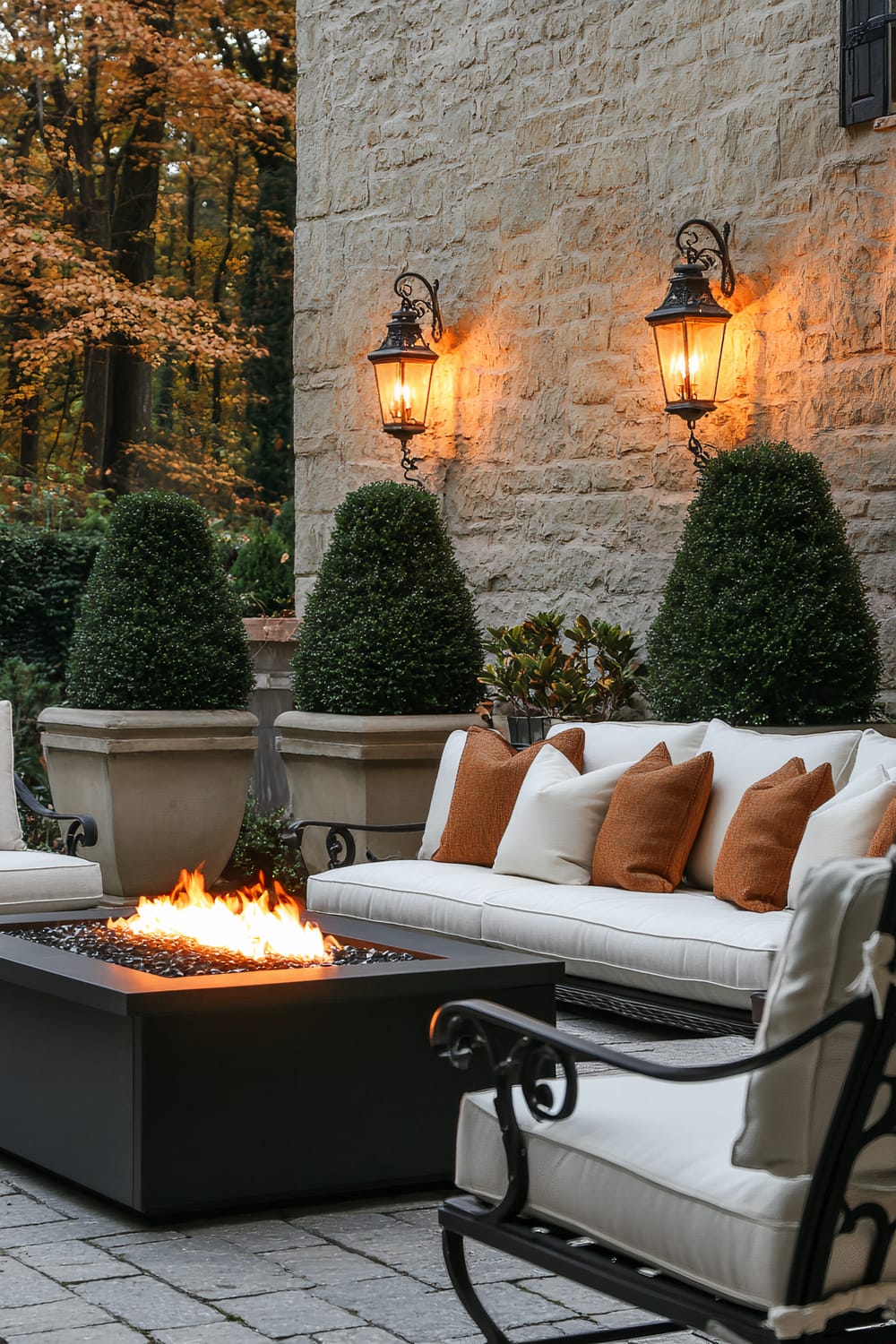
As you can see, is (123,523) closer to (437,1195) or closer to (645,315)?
(645,315)

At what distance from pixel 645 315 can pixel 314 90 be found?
125 inches

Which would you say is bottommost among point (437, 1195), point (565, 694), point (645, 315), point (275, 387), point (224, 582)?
point (437, 1195)

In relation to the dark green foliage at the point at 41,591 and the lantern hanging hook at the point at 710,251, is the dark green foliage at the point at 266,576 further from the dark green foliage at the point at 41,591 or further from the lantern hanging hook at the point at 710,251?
the lantern hanging hook at the point at 710,251

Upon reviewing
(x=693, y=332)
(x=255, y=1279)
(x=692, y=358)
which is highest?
(x=693, y=332)

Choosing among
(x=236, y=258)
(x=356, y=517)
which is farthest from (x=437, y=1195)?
(x=236, y=258)

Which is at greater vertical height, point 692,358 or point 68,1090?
point 692,358

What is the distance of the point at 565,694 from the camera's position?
725 centimetres

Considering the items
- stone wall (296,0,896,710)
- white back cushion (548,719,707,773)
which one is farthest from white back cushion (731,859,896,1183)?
stone wall (296,0,896,710)

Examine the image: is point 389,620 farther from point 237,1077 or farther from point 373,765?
point 237,1077

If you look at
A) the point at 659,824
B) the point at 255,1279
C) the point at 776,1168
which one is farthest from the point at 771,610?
the point at 776,1168

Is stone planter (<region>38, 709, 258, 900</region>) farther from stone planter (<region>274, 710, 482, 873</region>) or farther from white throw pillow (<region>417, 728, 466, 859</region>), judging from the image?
white throw pillow (<region>417, 728, 466, 859</region>)

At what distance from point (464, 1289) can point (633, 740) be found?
11.2 feet

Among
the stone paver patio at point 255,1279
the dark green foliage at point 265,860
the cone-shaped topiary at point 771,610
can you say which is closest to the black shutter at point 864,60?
the cone-shaped topiary at point 771,610

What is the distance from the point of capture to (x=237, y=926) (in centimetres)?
405
